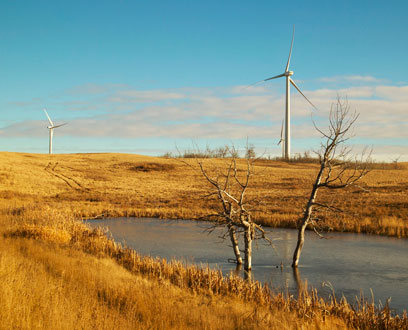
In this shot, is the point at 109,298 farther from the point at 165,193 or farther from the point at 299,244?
the point at 165,193

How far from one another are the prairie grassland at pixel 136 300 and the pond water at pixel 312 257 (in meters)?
2.06

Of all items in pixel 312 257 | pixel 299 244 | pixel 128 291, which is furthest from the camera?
pixel 312 257

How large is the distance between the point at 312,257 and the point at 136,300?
1340cm

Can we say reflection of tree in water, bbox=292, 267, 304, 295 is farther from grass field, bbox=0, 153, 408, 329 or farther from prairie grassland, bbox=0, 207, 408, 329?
prairie grassland, bbox=0, 207, 408, 329

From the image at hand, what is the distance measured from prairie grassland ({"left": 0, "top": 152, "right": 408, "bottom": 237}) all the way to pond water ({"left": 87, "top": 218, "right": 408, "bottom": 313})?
2.13 meters

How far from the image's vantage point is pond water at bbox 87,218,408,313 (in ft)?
55.1

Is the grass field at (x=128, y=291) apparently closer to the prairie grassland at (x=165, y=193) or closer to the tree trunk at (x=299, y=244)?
the prairie grassland at (x=165, y=193)

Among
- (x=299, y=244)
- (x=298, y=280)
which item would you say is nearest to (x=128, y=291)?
(x=298, y=280)

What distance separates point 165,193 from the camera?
56000 mm

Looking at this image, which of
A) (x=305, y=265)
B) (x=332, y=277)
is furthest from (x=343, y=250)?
(x=332, y=277)

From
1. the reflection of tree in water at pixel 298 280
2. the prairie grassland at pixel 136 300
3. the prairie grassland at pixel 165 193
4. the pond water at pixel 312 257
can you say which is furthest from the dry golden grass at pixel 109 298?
the prairie grassland at pixel 165 193

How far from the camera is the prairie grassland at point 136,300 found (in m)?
8.69

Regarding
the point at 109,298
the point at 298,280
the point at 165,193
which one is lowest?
the point at 298,280

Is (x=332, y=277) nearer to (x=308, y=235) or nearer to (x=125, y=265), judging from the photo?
(x=125, y=265)
